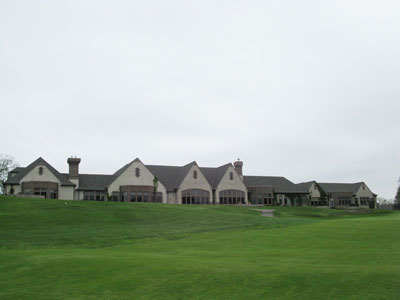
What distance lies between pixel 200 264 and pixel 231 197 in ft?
185

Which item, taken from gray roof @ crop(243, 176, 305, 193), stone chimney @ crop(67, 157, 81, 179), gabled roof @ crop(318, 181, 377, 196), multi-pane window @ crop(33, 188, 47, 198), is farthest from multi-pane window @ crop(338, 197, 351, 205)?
multi-pane window @ crop(33, 188, 47, 198)

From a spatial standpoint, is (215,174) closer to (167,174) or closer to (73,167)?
(167,174)

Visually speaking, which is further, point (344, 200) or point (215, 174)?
point (344, 200)

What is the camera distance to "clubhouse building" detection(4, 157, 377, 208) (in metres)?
61.4

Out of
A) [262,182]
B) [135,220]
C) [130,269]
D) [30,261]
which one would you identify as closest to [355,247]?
[130,269]

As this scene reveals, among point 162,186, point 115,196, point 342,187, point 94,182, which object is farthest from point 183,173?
point 342,187

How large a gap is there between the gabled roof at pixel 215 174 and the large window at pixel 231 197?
215 cm

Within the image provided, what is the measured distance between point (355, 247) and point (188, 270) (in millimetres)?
11058

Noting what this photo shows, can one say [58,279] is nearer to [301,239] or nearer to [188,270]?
[188,270]

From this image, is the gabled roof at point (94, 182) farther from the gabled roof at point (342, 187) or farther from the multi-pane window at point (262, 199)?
the gabled roof at point (342, 187)

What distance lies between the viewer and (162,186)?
2672 inches

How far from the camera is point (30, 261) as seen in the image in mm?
18391

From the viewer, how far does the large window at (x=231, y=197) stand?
7181 cm

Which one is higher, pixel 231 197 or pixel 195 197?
pixel 195 197
